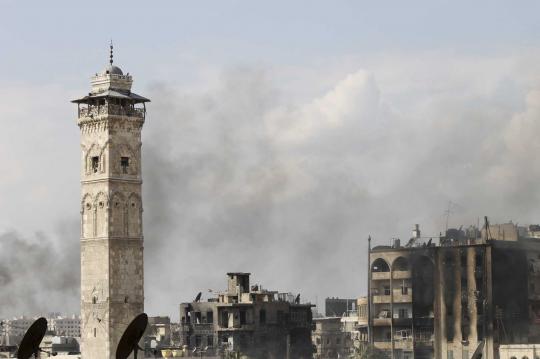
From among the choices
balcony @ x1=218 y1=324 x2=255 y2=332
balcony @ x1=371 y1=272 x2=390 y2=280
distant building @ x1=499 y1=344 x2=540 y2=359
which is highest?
balcony @ x1=371 y1=272 x2=390 y2=280

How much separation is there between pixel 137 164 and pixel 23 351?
76383 mm

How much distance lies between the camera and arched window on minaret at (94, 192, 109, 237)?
98.8 meters

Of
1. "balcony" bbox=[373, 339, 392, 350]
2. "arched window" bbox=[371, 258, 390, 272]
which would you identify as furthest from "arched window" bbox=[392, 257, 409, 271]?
"balcony" bbox=[373, 339, 392, 350]

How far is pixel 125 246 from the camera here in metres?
99.3

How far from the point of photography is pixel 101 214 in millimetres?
99438

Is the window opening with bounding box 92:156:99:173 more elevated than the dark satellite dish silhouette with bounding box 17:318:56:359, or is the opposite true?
the window opening with bounding box 92:156:99:173

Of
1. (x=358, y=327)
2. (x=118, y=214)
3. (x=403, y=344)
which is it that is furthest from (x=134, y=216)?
(x=358, y=327)

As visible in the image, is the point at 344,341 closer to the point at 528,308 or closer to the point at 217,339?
the point at 217,339

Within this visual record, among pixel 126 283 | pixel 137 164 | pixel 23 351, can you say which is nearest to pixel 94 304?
pixel 126 283

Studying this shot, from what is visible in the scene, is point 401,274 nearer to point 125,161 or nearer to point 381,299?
point 381,299

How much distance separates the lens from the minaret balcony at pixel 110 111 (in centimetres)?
10056

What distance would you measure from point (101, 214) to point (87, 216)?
142 centimetres

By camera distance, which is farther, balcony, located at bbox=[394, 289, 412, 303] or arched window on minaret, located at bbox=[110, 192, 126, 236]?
balcony, located at bbox=[394, 289, 412, 303]

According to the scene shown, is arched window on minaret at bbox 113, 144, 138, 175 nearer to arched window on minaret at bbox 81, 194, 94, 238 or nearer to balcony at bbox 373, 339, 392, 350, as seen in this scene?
arched window on minaret at bbox 81, 194, 94, 238
